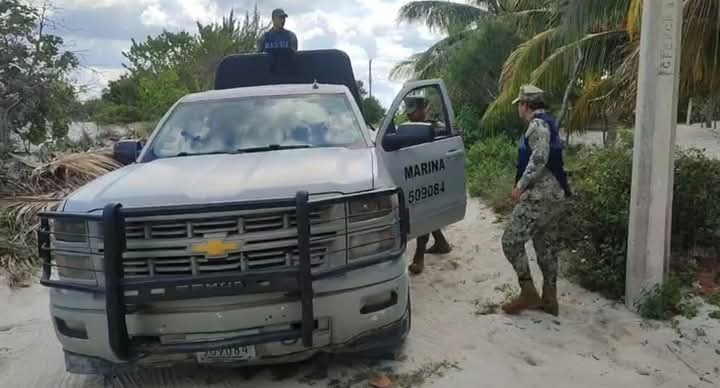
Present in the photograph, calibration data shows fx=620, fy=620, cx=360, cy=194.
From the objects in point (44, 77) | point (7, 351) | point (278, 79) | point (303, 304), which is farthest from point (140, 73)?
point (303, 304)

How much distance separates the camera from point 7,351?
4.70m

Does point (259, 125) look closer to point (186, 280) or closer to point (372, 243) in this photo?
point (372, 243)

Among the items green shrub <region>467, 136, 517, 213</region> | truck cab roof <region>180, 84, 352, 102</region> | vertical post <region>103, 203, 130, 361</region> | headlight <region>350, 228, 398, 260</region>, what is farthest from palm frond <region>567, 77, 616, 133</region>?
vertical post <region>103, 203, 130, 361</region>

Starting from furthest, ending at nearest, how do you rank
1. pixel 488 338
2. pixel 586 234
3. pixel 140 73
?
pixel 140 73
pixel 586 234
pixel 488 338

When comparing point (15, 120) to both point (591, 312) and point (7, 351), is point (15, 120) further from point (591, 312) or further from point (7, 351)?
point (591, 312)

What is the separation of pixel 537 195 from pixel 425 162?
3.47 feet

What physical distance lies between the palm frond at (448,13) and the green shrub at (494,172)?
7.25 meters

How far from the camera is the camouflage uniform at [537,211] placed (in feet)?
15.1

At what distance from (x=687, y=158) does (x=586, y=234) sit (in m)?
1.36

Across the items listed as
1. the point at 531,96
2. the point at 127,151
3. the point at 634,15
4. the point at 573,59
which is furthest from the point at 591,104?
the point at 127,151

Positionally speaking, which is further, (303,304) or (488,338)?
(488,338)

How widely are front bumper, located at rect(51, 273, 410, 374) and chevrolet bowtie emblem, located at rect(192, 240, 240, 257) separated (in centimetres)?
32

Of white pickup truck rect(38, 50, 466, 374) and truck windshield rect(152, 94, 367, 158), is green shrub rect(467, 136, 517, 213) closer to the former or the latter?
truck windshield rect(152, 94, 367, 158)

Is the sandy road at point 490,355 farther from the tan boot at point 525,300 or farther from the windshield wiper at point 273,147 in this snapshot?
the windshield wiper at point 273,147
